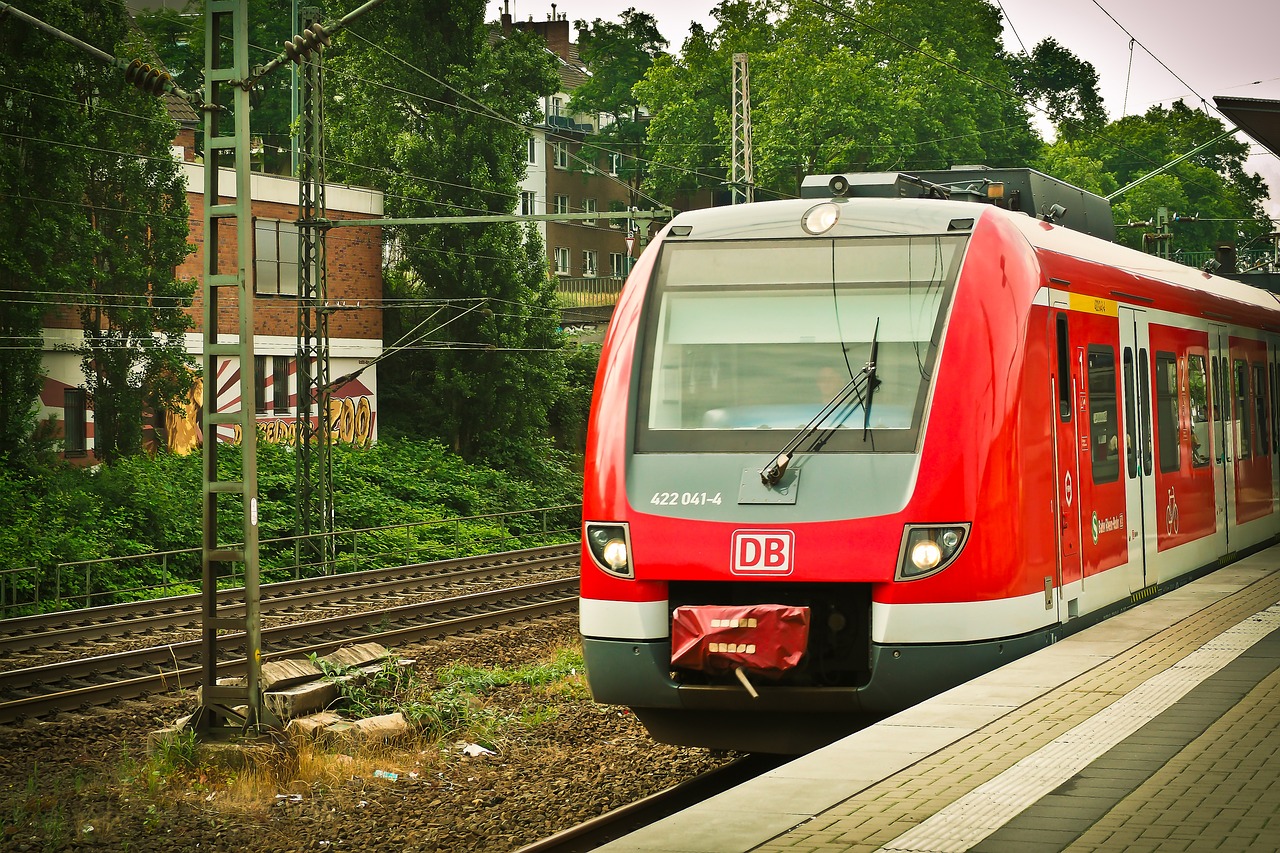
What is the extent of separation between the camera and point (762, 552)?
25.2 ft

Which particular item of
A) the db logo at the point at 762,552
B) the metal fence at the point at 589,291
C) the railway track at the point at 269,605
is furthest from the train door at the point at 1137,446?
the metal fence at the point at 589,291

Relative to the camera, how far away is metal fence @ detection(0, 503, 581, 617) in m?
22.3

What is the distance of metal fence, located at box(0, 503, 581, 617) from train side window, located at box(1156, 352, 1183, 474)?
43.8 ft

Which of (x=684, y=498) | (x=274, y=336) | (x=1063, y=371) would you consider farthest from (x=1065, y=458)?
(x=274, y=336)

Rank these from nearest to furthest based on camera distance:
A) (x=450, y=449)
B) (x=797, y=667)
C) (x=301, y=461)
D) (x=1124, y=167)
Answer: (x=797, y=667)
(x=301, y=461)
(x=450, y=449)
(x=1124, y=167)

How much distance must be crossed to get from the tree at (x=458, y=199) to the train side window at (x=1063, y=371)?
29.5 meters

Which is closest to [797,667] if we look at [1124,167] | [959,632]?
[959,632]

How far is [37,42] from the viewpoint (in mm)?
28594

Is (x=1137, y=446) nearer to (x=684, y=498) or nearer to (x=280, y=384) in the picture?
(x=684, y=498)

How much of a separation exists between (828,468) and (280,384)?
29.7 m

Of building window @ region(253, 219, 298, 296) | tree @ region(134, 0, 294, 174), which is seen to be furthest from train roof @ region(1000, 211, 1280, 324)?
tree @ region(134, 0, 294, 174)

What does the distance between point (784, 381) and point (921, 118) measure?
156 ft

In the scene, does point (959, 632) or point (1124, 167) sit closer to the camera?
point (959, 632)

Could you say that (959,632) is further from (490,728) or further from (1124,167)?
(1124,167)
